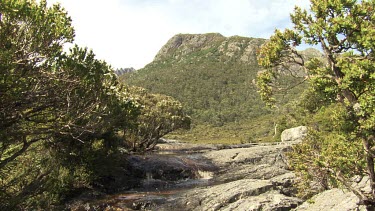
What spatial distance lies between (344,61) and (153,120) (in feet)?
160

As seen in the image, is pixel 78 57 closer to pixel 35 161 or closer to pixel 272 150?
pixel 35 161

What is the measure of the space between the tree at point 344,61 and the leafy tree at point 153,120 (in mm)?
44005

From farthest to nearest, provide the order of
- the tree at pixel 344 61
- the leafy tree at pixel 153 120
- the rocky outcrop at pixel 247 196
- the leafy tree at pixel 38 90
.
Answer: the leafy tree at pixel 153 120
the rocky outcrop at pixel 247 196
the leafy tree at pixel 38 90
the tree at pixel 344 61

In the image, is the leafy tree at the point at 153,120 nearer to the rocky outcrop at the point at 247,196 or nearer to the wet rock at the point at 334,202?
the rocky outcrop at the point at 247,196

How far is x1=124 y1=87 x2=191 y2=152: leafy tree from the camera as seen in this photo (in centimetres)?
5738

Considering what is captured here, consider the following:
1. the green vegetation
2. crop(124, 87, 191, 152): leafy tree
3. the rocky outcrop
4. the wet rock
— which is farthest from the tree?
crop(124, 87, 191, 152): leafy tree

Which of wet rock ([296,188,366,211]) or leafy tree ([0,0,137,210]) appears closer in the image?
leafy tree ([0,0,137,210])

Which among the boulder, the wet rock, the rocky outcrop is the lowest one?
the rocky outcrop

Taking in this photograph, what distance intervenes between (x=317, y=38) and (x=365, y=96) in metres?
3.33

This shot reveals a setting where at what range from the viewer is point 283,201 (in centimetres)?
1972

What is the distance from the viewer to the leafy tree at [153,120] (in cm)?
5738

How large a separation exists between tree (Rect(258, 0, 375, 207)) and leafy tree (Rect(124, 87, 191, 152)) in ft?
144

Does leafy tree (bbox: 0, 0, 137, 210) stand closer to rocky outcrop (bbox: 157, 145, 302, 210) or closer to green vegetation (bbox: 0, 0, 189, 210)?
green vegetation (bbox: 0, 0, 189, 210)

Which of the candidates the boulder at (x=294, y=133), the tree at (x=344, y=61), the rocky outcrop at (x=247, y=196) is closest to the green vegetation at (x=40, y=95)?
the rocky outcrop at (x=247, y=196)
